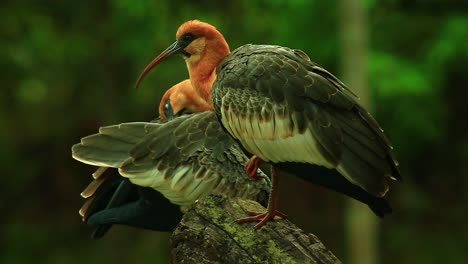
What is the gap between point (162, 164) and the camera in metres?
6.69

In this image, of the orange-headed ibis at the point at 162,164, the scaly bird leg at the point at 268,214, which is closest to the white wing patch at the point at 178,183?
the orange-headed ibis at the point at 162,164

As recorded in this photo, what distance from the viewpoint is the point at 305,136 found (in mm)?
5324

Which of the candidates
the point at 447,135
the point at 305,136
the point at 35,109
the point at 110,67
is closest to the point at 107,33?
the point at 110,67

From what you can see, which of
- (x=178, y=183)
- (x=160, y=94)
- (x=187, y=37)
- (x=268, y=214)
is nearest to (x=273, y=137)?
(x=268, y=214)

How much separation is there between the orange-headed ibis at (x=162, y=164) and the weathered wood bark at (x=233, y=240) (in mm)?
1161

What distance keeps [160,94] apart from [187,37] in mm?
8514

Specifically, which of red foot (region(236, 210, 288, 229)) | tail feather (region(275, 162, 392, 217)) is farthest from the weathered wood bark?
tail feather (region(275, 162, 392, 217))

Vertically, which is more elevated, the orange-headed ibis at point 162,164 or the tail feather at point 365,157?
the tail feather at point 365,157

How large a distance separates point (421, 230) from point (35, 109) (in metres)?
6.66

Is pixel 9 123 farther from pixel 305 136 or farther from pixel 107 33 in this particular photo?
pixel 305 136

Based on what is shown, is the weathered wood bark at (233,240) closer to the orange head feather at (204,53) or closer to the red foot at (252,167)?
the red foot at (252,167)

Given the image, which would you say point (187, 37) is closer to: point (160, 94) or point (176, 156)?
point (176, 156)

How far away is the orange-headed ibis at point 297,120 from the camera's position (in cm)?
514

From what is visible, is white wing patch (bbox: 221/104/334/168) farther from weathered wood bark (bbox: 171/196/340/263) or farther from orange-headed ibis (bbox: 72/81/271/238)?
orange-headed ibis (bbox: 72/81/271/238)
